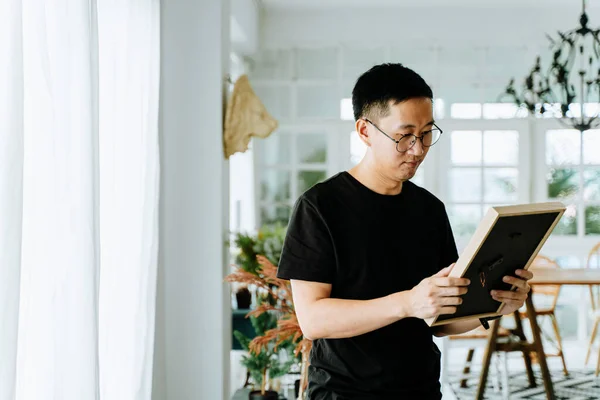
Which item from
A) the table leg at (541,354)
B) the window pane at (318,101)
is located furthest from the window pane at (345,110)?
the table leg at (541,354)

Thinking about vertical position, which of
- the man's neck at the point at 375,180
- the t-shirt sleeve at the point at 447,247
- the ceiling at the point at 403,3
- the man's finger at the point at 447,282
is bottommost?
the man's finger at the point at 447,282

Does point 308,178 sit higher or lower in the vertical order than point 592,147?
lower

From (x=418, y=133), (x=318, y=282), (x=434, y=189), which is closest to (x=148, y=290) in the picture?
(x=318, y=282)

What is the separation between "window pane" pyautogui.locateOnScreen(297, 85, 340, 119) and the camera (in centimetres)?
662

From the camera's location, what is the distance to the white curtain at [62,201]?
58.7 inches

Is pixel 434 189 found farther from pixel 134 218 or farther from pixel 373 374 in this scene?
pixel 373 374

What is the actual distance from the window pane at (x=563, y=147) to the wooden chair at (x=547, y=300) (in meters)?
0.94

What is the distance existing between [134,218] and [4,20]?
51.3 inches

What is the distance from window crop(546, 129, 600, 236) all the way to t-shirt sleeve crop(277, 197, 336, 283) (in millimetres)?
5418

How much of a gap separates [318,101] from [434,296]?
5340 mm

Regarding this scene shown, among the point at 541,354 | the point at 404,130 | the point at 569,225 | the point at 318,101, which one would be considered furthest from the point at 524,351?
the point at 404,130

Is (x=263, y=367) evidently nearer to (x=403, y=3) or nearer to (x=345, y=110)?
(x=345, y=110)

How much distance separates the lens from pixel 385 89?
1564 mm

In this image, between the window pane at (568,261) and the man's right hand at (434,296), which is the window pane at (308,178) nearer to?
the window pane at (568,261)
